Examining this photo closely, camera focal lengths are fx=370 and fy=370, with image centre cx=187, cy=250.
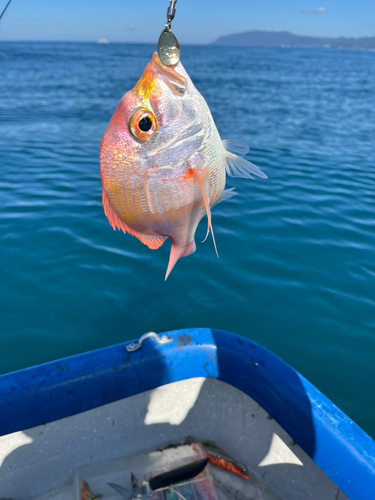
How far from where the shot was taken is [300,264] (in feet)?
19.1

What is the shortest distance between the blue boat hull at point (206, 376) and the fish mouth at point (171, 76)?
2.13 m

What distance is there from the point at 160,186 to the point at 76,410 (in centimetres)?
215

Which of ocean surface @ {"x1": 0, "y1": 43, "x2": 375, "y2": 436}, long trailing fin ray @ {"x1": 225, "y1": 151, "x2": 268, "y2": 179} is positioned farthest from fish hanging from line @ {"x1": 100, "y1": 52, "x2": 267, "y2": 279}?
ocean surface @ {"x1": 0, "y1": 43, "x2": 375, "y2": 436}

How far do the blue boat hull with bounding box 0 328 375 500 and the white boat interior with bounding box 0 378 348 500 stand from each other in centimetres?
26

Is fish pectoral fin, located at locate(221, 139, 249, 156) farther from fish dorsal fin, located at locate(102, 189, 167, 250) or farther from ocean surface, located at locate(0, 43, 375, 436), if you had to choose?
ocean surface, located at locate(0, 43, 375, 436)

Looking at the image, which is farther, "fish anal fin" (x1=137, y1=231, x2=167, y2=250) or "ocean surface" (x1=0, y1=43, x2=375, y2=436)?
"ocean surface" (x1=0, y1=43, x2=375, y2=436)

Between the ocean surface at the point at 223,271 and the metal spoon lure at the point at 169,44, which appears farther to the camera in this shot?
the ocean surface at the point at 223,271

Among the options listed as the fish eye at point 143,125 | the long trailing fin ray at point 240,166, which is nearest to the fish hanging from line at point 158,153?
the fish eye at point 143,125

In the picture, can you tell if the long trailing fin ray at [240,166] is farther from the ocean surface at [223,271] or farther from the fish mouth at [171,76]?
the ocean surface at [223,271]

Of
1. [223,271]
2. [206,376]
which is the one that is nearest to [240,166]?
[206,376]

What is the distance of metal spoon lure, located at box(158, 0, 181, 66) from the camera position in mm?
1321

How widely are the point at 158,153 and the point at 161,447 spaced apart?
2817mm

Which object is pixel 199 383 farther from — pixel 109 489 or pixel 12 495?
pixel 12 495

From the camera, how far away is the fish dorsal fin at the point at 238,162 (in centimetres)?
178
